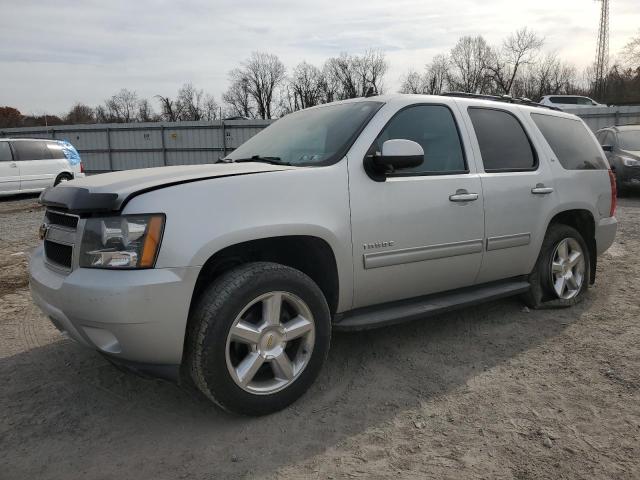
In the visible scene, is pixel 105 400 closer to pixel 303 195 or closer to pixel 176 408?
pixel 176 408

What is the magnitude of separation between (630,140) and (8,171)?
15476 millimetres

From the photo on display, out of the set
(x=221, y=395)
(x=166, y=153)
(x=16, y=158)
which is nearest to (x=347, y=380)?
(x=221, y=395)

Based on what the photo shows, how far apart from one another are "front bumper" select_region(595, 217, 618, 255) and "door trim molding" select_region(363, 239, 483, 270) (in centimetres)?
175

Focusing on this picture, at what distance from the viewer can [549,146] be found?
14.5ft

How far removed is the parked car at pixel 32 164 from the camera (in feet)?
44.0

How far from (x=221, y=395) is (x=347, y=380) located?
937 mm

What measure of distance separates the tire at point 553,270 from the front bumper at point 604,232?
172mm

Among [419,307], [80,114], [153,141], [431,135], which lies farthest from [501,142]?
[80,114]

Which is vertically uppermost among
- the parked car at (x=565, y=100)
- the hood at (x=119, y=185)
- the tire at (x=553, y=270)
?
the parked car at (x=565, y=100)

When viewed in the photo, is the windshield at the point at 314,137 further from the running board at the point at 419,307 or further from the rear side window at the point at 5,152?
the rear side window at the point at 5,152

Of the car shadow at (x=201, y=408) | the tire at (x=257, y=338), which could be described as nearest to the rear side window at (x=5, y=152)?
the car shadow at (x=201, y=408)

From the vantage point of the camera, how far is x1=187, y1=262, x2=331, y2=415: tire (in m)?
2.58

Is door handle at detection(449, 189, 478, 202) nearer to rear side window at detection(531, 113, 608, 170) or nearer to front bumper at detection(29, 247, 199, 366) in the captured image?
rear side window at detection(531, 113, 608, 170)

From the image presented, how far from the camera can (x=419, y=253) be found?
11.1 feet
